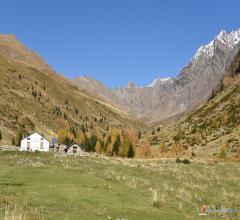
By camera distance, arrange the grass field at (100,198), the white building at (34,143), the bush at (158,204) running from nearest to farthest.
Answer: the grass field at (100,198), the bush at (158,204), the white building at (34,143)

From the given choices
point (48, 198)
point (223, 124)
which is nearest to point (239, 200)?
point (48, 198)

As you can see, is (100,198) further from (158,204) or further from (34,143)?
(34,143)

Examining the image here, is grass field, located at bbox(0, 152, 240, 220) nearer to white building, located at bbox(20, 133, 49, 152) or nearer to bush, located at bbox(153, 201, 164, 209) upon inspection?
bush, located at bbox(153, 201, 164, 209)

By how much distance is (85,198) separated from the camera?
28516 mm

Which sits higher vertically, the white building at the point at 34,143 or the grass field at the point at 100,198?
the white building at the point at 34,143

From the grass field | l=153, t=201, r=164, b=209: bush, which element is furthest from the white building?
l=153, t=201, r=164, b=209: bush

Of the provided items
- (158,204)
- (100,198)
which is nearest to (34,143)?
(100,198)

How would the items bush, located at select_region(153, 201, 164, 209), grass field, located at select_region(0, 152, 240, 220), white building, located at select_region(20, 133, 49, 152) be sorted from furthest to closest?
white building, located at select_region(20, 133, 49, 152)
bush, located at select_region(153, 201, 164, 209)
grass field, located at select_region(0, 152, 240, 220)

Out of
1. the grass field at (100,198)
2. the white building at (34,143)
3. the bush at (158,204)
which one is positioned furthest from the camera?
the white building at (34,143)

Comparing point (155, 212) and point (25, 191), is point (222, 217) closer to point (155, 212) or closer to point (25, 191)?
point (155, 212)

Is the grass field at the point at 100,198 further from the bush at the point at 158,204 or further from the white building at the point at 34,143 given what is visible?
the white building at the point at 34,143

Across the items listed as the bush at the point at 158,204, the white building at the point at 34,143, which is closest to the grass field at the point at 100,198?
the bush at the point at 158,204

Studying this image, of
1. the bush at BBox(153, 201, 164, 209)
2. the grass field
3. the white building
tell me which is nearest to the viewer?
the grass field

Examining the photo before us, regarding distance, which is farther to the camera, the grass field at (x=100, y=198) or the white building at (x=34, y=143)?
the white building at (x=34, y=143)
